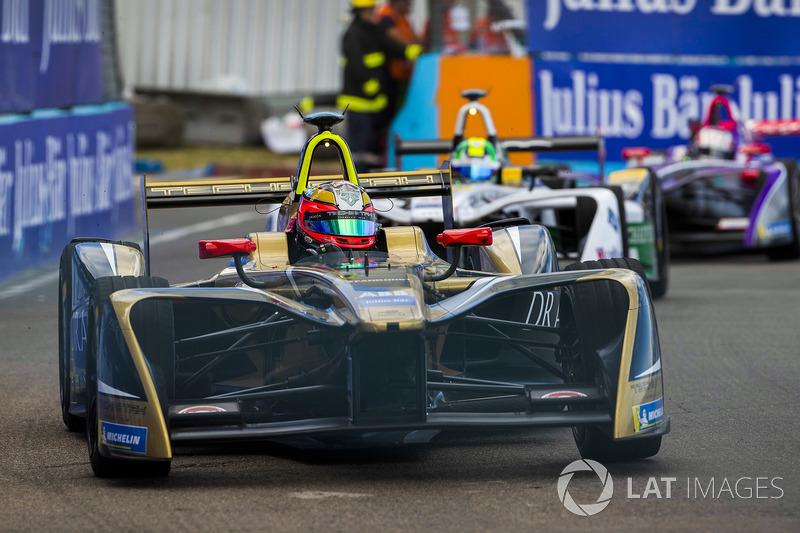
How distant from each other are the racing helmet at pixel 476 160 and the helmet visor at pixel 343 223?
17.9ft

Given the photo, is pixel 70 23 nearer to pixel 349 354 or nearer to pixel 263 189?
pixel 263 189

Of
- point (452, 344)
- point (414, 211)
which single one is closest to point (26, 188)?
point (414, 211)

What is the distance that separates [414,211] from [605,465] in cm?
554

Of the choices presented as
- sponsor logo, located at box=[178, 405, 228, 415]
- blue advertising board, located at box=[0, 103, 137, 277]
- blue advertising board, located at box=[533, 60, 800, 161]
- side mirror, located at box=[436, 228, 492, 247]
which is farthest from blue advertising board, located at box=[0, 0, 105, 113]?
sponsor logo, located at box=[178, 405, 228, 415]

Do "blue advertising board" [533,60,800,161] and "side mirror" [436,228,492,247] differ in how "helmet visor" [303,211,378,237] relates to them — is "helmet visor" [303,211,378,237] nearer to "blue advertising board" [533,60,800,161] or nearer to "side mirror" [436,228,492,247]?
"side mirror" [436,228,492,247]

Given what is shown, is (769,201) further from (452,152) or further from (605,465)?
(605,465)

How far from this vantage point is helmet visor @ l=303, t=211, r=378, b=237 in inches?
254

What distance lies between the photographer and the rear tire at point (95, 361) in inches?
206

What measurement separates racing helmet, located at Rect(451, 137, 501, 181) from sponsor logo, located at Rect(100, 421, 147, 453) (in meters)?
7.02

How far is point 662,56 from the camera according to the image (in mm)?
18562

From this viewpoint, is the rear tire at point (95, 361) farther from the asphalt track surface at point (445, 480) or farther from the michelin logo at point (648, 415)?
the michelin logo at point (648, 415)

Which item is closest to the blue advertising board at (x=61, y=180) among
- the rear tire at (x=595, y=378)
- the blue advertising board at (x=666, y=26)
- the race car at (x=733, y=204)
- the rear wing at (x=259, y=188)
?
the rear wing at (x=259, y=188)

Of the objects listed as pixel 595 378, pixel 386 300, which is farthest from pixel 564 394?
pixel 386 300

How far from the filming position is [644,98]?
18391mm
